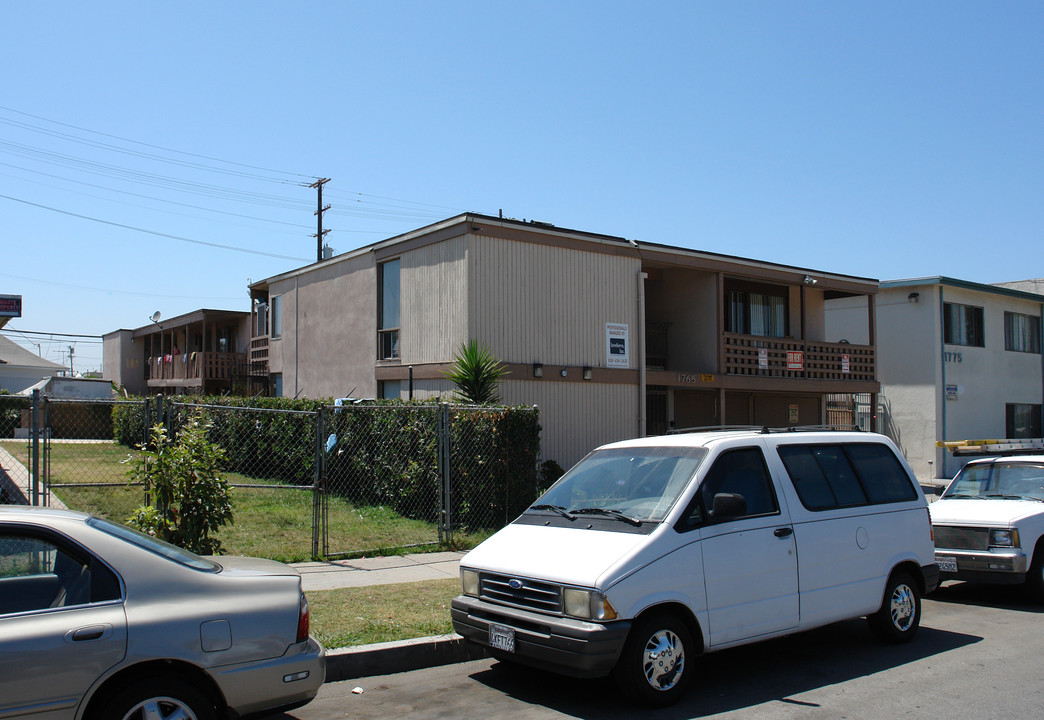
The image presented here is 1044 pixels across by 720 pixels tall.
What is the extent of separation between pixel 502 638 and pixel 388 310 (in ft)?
43.3

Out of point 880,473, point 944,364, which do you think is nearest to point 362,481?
point 880,473

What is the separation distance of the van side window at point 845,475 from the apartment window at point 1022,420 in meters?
23.5

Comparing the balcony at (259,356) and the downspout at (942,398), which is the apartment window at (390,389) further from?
the downspout at (942,398)

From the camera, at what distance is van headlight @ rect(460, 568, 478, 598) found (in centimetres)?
643

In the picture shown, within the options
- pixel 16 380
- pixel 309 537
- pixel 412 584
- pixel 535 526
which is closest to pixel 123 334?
pixel 16 380

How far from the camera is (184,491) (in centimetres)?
822

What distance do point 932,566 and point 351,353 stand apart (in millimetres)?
14472

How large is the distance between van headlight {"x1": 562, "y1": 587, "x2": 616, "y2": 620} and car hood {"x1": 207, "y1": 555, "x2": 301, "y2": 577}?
180cm

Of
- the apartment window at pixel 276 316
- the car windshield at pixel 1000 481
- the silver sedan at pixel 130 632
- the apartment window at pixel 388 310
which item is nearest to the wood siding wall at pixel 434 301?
the apartment window at pixel 388 310

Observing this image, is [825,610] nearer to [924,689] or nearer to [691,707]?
[924,689]

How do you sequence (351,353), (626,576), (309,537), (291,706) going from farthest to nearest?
(351,353)
(309,537)
(626,576)
(291,706)

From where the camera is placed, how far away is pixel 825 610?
266 inches

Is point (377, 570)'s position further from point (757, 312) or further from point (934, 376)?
point (934, 376)

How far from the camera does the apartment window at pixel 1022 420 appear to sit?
1106 inches
